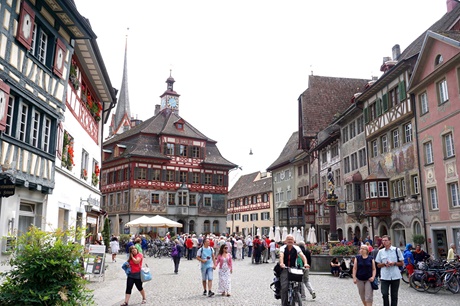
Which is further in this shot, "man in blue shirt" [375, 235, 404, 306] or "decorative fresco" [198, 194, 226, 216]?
"decorative fresco" [198, 194, 226, 216]

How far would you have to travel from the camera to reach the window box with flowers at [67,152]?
16080 millimetres

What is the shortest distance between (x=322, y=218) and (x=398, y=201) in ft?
46.9

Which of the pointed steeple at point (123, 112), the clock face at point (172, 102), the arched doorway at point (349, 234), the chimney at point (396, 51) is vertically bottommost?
the arched doorway at point (349, 234)

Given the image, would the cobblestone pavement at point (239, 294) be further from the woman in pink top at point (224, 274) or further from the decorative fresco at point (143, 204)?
the decorative fresco at point (143, 204)

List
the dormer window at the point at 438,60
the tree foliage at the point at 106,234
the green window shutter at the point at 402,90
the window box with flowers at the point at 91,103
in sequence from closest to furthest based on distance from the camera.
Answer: the window box with flowers at the point at 91,103 → the dormer window at the point at 438,60 → the green window shutter at the point at 402,90 → the tree foliage at the point at 106,234

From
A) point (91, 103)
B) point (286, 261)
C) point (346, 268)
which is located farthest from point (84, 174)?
point (286, 261)

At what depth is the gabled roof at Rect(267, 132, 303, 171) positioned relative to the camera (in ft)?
177

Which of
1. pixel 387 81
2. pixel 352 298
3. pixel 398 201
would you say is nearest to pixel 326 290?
pixel 352 298

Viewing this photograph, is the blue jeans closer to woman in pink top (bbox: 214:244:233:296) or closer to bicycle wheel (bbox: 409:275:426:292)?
woman in pink top (bbox: 214:244:233:296)

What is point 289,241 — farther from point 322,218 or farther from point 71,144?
point 322,218

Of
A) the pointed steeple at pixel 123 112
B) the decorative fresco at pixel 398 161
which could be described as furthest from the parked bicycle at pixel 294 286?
the pointed steeple at pixel 123 112

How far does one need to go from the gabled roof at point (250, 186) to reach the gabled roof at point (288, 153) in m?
6.13

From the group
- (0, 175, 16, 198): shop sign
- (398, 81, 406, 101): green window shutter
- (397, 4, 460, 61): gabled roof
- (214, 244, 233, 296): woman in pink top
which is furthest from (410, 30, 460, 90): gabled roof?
(0, 175, 16, 198): shop sign

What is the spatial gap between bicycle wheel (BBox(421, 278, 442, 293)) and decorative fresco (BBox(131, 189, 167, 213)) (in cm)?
3884
